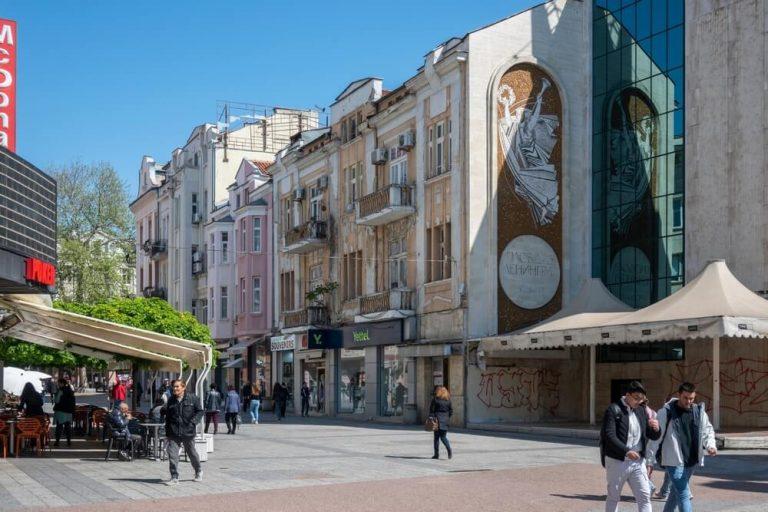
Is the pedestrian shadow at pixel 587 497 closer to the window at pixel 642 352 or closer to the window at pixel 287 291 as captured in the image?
the window at pixel 642 352

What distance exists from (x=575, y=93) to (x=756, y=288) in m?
10.6

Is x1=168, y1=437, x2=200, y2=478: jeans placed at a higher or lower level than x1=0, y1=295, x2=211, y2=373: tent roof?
lower

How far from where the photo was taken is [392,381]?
37.7 metres

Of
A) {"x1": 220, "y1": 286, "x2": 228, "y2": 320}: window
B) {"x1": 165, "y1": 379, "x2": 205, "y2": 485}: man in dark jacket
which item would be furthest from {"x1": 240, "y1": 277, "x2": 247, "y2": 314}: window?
{"x1": 165, "y1": 379, "x2": 205, "y2": 485}: man in dark jacket

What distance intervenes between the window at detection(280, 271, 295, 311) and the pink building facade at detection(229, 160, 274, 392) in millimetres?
1499

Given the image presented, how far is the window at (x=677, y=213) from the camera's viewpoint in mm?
30797

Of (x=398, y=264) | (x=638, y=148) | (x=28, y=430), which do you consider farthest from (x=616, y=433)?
(x=398, y=264)

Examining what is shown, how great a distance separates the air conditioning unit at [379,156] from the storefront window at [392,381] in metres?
7.02

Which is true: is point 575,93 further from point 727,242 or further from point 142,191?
point 142,191

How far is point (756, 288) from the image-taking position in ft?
90.6

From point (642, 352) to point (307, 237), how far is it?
17.0 meters

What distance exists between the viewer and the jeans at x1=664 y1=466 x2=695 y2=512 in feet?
34.5

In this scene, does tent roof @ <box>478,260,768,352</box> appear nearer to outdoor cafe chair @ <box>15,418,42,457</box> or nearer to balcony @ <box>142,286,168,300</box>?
outdoor cafe chair @ <box>15,418,42,457</box>

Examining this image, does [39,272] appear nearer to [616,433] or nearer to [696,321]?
[616,433]
